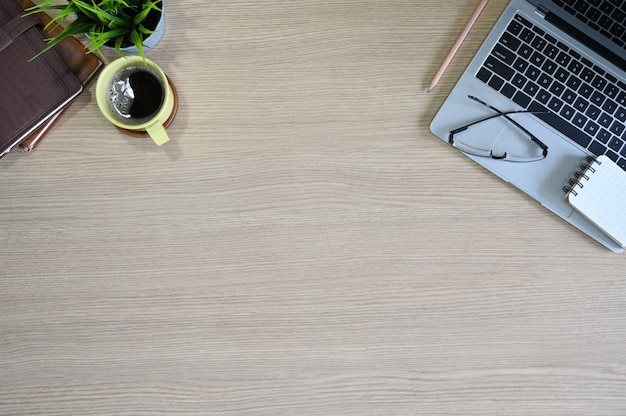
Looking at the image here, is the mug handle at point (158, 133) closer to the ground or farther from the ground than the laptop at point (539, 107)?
closer to the ground

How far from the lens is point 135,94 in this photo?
0.88m

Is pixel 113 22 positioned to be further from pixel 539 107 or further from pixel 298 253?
pixel 539 107

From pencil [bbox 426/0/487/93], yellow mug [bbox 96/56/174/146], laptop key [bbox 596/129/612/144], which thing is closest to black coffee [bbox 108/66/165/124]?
yellow mug [bbox 96/56/174/146]

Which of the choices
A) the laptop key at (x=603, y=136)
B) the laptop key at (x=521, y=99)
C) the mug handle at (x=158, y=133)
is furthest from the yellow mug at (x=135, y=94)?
the laptop key at (x=603, y=136)

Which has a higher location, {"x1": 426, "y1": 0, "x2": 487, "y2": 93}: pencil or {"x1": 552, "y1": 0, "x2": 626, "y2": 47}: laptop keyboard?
{"x1": 552, "y1": 0, "x2": 626, "y2": 47}: laptop keyboard

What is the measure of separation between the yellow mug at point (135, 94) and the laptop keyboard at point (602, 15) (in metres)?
0.56

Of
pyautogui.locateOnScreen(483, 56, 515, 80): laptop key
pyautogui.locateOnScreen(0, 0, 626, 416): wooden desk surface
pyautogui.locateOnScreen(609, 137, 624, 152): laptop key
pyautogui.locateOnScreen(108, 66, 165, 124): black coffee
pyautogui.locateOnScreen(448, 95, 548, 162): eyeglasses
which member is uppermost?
pyautogui.locateOnScreen(483, 56, 515, 80): laptop key

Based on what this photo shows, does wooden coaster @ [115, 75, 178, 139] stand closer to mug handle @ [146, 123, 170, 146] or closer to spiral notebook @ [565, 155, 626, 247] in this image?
mug handle @ [146, 123, 170, 146]

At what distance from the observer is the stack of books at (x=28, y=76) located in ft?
2.83

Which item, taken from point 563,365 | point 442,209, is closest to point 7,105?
point 442,209

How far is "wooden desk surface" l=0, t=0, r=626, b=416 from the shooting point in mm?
895

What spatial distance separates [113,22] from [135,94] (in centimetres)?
10

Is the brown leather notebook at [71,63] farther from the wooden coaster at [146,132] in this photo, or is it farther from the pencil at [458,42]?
the pencil at [458,42]

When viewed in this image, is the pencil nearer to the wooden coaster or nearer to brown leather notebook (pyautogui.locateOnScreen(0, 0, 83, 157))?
the wooden coaster
